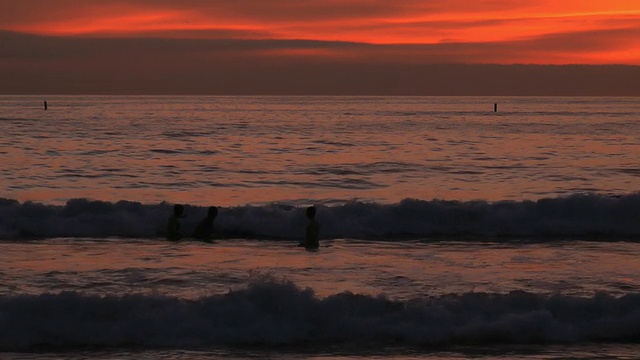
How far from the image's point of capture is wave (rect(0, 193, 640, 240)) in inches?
910

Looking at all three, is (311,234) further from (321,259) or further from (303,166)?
(303,166)

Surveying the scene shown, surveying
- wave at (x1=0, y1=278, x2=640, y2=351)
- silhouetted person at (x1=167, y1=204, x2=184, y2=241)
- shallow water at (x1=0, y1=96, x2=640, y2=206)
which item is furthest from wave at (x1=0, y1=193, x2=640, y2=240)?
wave at (x1=0, y1=278, x2=640, y2=351)

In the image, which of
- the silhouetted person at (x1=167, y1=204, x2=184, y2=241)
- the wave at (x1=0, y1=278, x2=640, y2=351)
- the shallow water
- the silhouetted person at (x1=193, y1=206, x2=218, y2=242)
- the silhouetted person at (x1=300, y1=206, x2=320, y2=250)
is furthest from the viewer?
the shallow water

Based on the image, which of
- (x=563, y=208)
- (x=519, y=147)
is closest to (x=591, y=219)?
(x=563, y=208)

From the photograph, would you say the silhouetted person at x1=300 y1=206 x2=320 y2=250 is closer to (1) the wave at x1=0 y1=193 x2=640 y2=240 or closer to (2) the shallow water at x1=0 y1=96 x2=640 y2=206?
(1) the wave at x1=0 y1=193 x2=640 y2=240

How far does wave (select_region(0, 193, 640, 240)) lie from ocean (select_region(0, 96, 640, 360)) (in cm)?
7

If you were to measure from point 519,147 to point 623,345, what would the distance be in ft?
143

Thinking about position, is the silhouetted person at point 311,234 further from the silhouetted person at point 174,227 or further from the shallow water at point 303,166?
the shallow water at point 303,166

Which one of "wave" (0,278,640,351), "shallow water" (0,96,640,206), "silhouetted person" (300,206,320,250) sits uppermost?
"shallow water" (0,96,640,206)

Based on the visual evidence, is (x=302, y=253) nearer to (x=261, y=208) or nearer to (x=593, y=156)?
(x=261, y=208)

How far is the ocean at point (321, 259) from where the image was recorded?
12.7 metres

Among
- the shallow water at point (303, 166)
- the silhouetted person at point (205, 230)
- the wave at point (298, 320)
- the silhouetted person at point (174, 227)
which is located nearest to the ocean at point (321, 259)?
the wave at point (298, 320)

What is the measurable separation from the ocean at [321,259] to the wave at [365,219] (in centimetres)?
7

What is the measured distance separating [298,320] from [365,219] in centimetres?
1122
